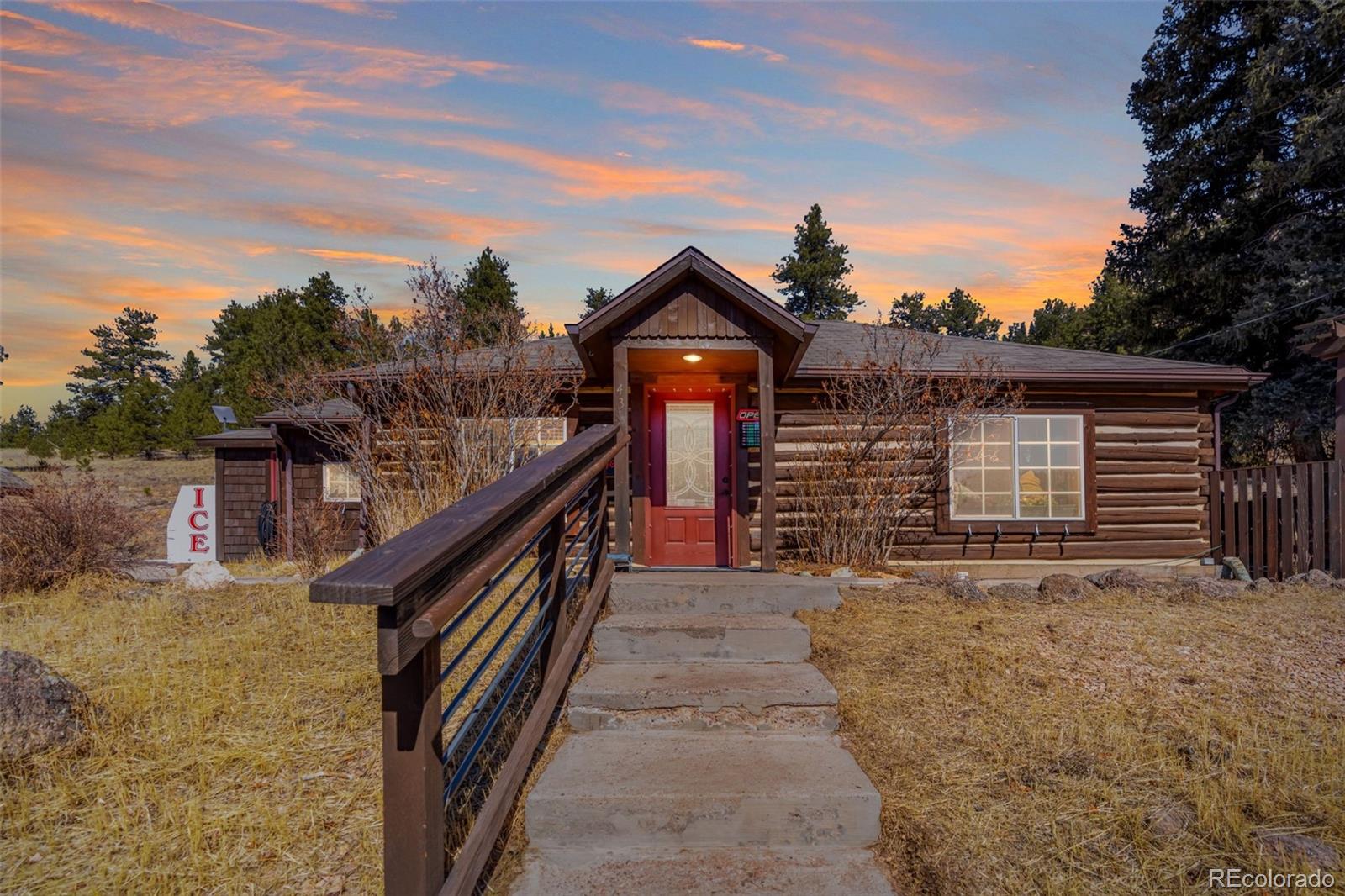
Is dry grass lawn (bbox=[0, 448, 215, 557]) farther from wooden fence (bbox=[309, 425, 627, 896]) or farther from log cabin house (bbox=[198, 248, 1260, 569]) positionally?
wooden fence (bbox=[309, 425, 627, 896])

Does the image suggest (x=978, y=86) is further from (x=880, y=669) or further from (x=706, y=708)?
(x=706, y=708)

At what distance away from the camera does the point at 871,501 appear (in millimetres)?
7871

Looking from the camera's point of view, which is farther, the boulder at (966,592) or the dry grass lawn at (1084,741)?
the boulder at (966,592)

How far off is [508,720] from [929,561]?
6.66m

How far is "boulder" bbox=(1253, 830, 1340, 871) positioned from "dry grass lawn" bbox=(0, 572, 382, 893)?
3231 millimetres

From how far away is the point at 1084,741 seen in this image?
3.31 meters

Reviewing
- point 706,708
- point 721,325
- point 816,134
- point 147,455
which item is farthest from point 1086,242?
Answer: point 147,455

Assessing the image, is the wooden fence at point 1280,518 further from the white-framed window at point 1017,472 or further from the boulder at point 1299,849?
the boulder at point 1299,849

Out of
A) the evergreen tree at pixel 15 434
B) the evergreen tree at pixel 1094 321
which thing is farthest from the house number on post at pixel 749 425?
the evergreen tree at pixel 15 434

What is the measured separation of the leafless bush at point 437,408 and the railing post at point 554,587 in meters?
4.42

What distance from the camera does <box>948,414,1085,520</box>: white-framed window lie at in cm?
884

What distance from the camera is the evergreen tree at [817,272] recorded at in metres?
30.3

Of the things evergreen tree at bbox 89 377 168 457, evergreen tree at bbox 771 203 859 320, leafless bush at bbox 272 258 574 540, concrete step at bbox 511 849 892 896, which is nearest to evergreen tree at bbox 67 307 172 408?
evergreen tree at bbox 89 377 168 457

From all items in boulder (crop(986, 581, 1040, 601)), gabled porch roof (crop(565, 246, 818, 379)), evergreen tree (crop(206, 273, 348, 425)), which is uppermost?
evergreen tree (crop(206, 273, 348, 425))
